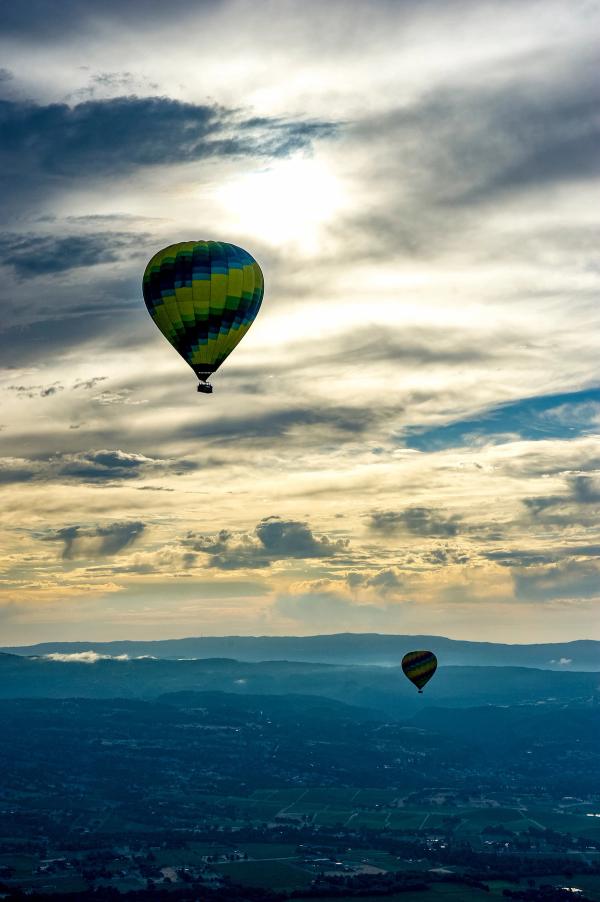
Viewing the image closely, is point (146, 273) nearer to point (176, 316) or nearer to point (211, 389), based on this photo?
point (176, 316)

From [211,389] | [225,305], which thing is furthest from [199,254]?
[211,389]

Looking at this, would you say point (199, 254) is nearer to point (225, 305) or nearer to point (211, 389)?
point (225, 305)

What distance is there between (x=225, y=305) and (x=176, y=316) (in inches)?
312

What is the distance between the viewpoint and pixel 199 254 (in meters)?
178

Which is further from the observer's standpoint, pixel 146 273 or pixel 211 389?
pixel 146 273

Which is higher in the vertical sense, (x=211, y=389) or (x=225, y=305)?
(x=225, y=305)

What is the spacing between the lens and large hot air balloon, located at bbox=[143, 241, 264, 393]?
581 feet

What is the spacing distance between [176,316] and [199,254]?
10.4m

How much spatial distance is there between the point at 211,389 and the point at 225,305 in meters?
16.1

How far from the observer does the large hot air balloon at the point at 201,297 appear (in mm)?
177125

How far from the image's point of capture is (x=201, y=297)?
581 ft

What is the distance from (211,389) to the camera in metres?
170

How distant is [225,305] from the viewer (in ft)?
585

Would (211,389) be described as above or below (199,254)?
below
